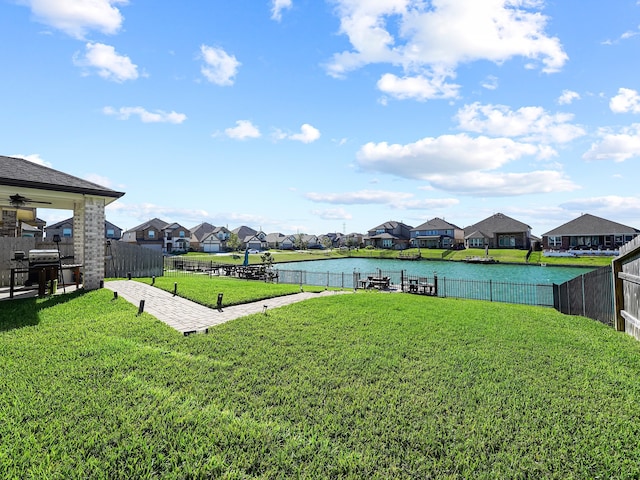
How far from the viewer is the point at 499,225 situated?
2621 inches

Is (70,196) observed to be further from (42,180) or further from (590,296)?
(590,296)

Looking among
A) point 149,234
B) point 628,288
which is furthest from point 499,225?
point 149,234

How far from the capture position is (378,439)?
12.0 ft

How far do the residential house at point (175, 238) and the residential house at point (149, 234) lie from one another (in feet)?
2.77

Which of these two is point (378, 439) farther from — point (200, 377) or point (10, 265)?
point (10, 265)

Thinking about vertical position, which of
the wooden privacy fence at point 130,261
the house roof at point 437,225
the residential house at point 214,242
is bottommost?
the wooden privacy fence at point 130,261

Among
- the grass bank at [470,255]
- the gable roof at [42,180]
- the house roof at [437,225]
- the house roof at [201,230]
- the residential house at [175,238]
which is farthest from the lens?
the house roof at [201,230]

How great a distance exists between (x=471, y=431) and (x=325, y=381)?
211cm

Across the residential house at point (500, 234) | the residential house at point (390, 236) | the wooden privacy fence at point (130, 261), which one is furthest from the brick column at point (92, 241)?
the residential house at point (390, 236)

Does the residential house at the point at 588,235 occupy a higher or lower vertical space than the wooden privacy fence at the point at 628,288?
higher

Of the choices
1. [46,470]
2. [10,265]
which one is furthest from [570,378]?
[10,265]

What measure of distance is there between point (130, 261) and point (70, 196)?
718 cm

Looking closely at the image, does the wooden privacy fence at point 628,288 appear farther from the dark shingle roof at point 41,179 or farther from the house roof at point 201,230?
the house roof at point 201,230

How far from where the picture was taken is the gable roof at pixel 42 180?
10474mm
